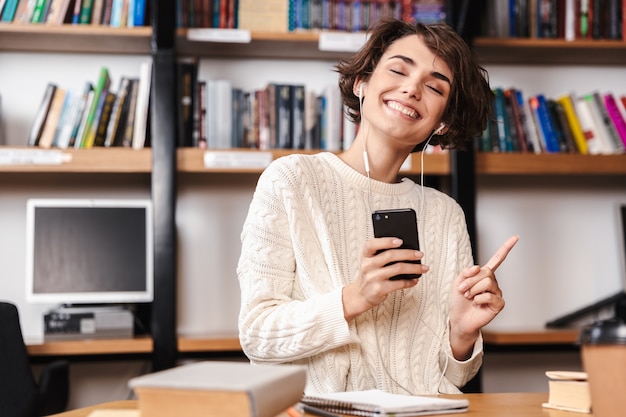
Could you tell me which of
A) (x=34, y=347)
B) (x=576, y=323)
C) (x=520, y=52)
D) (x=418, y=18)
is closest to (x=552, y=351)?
(x=576, y=323)

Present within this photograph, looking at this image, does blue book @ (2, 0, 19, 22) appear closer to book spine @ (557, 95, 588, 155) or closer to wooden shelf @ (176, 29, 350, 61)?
wooden shelf @ (176, 29, 350, 61)

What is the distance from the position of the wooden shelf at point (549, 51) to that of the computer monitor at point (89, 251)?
143cm

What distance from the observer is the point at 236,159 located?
2.72 metres

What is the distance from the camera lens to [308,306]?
1387mm

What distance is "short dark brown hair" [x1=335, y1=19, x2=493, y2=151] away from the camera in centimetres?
174

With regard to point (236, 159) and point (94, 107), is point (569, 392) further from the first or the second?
point (94, 107)

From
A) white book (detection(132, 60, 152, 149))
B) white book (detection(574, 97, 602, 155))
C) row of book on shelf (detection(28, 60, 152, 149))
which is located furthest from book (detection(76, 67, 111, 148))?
white book (detection(574, 97, 602, 155))

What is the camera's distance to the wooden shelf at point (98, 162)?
2.65 metres

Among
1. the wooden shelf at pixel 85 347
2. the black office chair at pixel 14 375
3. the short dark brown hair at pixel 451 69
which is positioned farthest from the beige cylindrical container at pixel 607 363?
the wooden shelf at pixel 85 347

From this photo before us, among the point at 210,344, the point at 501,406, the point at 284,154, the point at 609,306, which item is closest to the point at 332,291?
the point at 501,406

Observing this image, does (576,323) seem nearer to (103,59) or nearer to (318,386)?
(318,386)

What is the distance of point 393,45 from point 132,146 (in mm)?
1266

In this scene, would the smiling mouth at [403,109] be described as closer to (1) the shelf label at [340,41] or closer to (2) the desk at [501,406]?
(2) the desk at [501,406]

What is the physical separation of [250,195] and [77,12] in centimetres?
94
